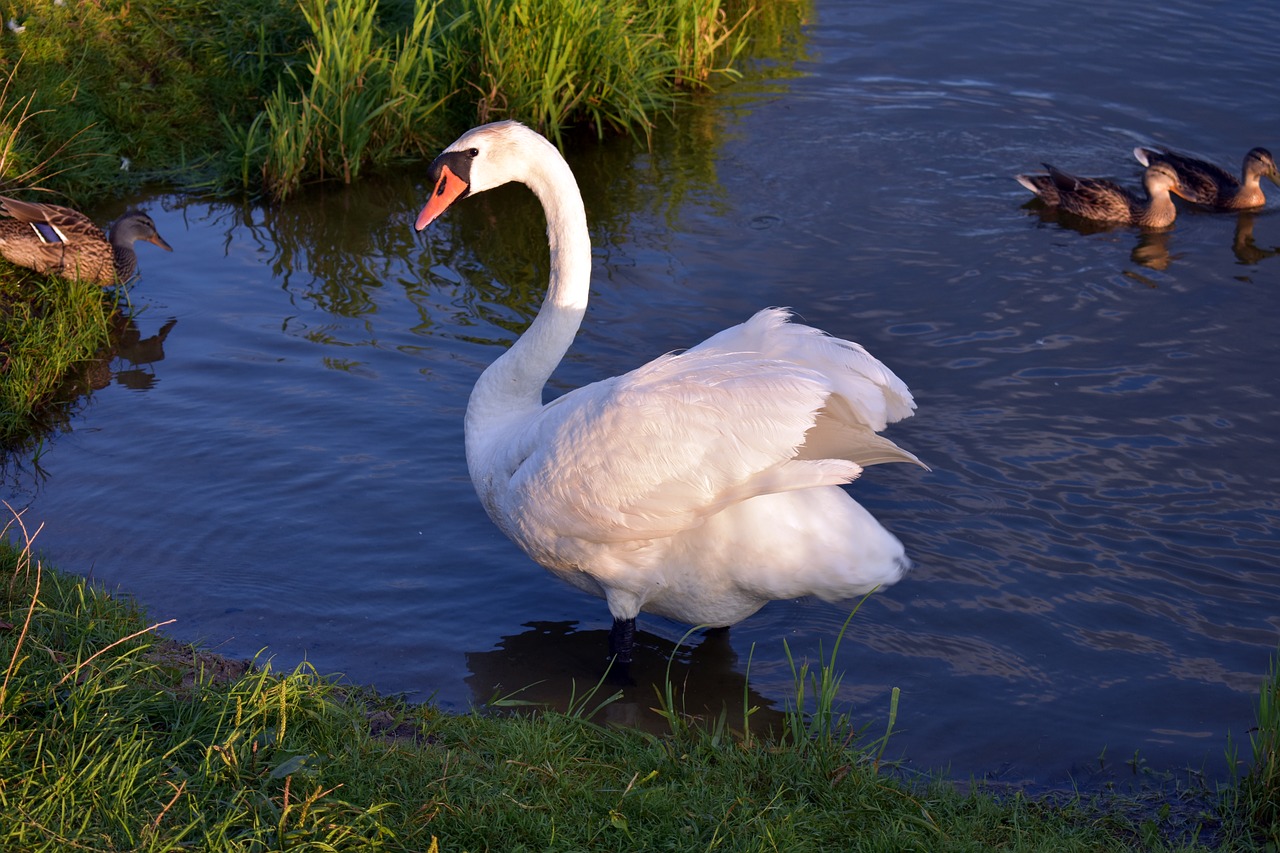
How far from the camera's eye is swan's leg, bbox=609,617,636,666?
464 centimetres

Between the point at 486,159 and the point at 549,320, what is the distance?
70cm

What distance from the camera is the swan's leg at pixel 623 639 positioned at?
15.2 ft

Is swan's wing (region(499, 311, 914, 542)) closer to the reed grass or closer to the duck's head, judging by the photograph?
the reed grass

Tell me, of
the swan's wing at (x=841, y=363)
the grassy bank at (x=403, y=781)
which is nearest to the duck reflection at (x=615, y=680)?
the grassy bank at (x=403, y=781)

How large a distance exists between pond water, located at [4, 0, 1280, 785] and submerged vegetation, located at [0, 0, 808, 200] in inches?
14.8

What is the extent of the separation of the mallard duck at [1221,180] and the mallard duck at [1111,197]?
0.22 feet

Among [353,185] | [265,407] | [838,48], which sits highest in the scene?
[838,48]

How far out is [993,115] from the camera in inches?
388

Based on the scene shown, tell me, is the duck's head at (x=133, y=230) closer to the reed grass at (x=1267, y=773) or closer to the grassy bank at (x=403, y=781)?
the grassy bank at (x=403, y=781)

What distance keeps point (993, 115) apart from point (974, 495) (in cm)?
516

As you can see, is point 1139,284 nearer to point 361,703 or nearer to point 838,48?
point 838,48

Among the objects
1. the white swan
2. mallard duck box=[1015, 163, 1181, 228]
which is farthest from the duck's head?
mallard duck box=[1015, 163, 1181, 228]

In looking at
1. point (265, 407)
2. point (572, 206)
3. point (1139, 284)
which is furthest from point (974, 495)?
point (265, 407)

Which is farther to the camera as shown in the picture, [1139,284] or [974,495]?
[1139,284]
